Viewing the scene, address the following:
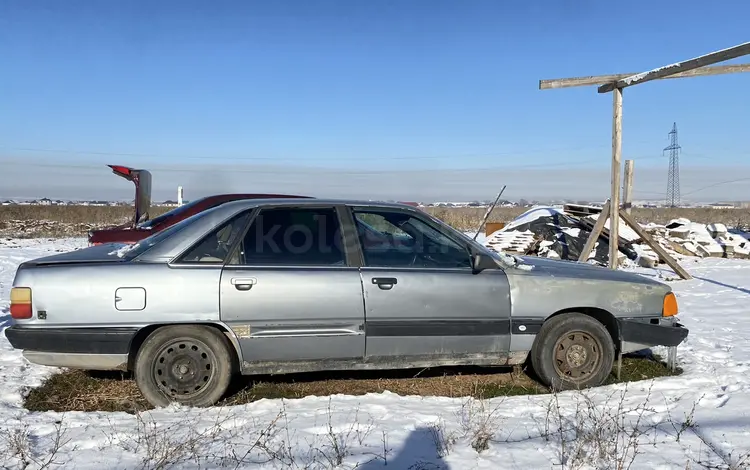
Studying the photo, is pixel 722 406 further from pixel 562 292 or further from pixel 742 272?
pixel 742 272

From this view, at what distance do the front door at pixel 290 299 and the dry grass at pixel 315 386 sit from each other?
1.69ft

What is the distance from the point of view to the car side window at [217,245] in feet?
12.8

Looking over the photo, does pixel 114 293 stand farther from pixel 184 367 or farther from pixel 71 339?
pixel 184 367

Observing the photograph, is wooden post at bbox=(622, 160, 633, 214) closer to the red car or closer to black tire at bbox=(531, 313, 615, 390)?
black tire at bbox=(531, 313, 615, 390)

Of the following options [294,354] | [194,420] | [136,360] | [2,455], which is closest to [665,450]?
[294,354]

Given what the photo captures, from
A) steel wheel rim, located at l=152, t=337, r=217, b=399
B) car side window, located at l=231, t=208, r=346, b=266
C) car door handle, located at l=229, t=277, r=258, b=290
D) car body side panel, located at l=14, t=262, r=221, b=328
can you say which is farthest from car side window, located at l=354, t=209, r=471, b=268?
steel wheel rim, located at l=152, t=337, r=217, b=399

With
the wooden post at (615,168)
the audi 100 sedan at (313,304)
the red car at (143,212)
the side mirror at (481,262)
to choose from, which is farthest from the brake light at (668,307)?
the wooden post at (615,168)

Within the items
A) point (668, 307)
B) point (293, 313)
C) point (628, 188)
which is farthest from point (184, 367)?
point (628, 188)

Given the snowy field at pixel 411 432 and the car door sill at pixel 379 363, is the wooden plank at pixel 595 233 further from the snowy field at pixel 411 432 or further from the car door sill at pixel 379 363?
the car door sill at pixel 379 363

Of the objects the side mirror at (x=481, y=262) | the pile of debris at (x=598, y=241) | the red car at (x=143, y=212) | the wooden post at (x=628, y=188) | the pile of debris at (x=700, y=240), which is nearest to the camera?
the side mirror at (x=481, y=262)

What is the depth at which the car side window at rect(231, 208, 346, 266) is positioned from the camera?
4020 mm

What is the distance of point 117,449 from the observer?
3133mm

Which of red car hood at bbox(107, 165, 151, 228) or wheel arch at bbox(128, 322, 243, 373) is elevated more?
red car hood at bbox(107, 165, 151, 228)

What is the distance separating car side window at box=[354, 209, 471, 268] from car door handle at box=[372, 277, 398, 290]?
0.43ft
